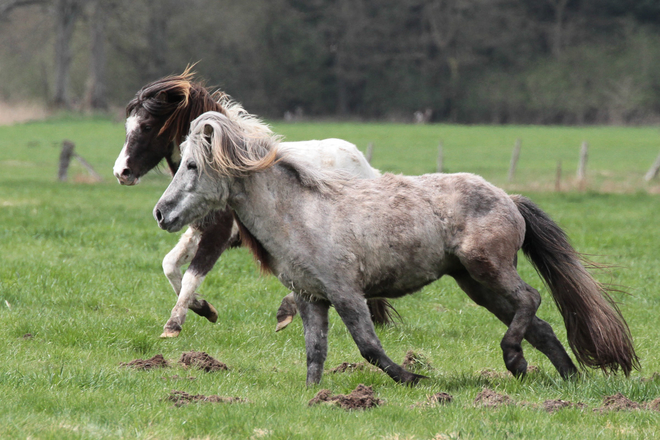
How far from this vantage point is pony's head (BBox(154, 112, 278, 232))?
17.3 ft

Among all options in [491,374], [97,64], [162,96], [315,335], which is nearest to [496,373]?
[491,374]

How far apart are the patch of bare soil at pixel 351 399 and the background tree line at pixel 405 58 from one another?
201 ft

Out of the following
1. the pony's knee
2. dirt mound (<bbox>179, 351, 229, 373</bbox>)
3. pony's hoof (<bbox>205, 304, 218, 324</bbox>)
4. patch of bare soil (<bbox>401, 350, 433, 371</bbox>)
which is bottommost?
pony's hoof (<bbox>205, 304, 218, 324</bbox>)

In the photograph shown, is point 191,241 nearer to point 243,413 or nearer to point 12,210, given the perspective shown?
point 243,413

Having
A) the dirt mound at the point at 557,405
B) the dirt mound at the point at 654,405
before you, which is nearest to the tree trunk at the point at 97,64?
the dirt mound at the point at 557,405

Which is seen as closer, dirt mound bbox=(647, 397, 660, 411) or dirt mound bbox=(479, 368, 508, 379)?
dirt mound bbox=(647, 397, 660, 411)

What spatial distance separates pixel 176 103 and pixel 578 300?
12.7 ft

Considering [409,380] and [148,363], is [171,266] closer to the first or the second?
[148,363]

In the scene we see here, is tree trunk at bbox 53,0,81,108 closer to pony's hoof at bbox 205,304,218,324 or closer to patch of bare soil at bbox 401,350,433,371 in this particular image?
pony's hoof at bbox 205,304,218,324

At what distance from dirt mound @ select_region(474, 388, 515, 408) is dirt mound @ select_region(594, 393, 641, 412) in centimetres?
55

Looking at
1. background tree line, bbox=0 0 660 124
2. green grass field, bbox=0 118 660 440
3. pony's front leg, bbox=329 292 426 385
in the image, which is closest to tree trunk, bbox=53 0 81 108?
background tree line, bbox=0 0 660 124

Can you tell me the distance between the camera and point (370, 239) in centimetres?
548

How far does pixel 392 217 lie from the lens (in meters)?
5.56

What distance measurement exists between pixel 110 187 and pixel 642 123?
51.3 meters
